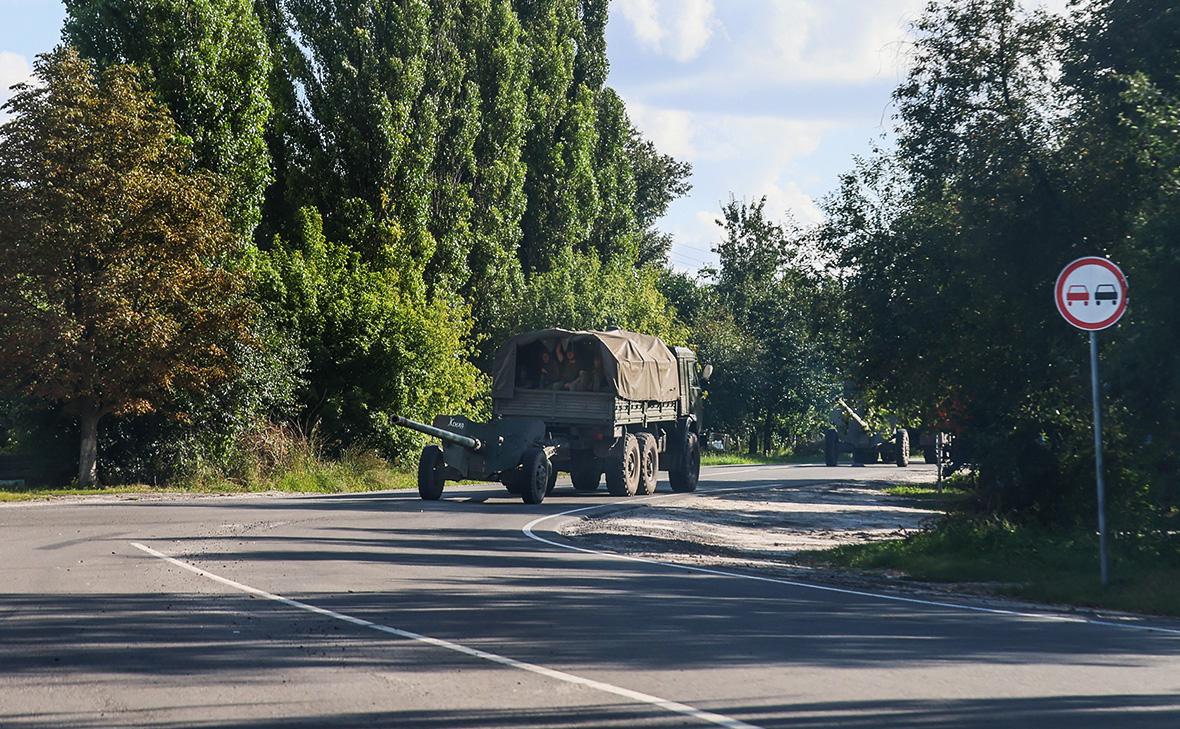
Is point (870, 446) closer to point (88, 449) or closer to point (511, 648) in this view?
point (88, 449)

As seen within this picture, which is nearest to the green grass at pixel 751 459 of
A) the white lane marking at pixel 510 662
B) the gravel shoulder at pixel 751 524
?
the gravel shoulder at pixel 751 524

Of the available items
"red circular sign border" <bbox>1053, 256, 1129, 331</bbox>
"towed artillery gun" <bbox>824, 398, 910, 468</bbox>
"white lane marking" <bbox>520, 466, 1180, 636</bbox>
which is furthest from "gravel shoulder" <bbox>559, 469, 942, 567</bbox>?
"towed artillery gun" <bbox>824, 398, 910, 468</bbox>

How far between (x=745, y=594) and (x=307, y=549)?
5769mm

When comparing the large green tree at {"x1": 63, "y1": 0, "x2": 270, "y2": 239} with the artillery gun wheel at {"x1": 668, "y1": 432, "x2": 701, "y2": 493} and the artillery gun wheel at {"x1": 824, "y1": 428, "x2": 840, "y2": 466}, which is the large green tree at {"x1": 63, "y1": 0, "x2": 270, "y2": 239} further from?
the artillery gun wheel at {"x1": 824, "y1": 428, "x2": 840, "y2": 466}

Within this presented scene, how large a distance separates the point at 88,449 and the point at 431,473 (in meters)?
7.74

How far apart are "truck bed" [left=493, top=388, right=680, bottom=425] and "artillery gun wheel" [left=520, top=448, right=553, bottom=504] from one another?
188cm

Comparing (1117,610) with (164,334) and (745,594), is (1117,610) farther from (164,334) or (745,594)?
(164,334)

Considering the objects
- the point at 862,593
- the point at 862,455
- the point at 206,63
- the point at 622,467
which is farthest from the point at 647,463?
the point at 862,455

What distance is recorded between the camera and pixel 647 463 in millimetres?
29578

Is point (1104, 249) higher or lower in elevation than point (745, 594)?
higher

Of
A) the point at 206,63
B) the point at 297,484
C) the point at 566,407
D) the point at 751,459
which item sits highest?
the point at 206,63

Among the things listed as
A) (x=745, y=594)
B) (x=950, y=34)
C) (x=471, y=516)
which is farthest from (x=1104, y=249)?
(x=471, y=516)

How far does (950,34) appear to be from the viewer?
22062 mm

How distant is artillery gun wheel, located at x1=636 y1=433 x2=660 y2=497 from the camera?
2931 cm
